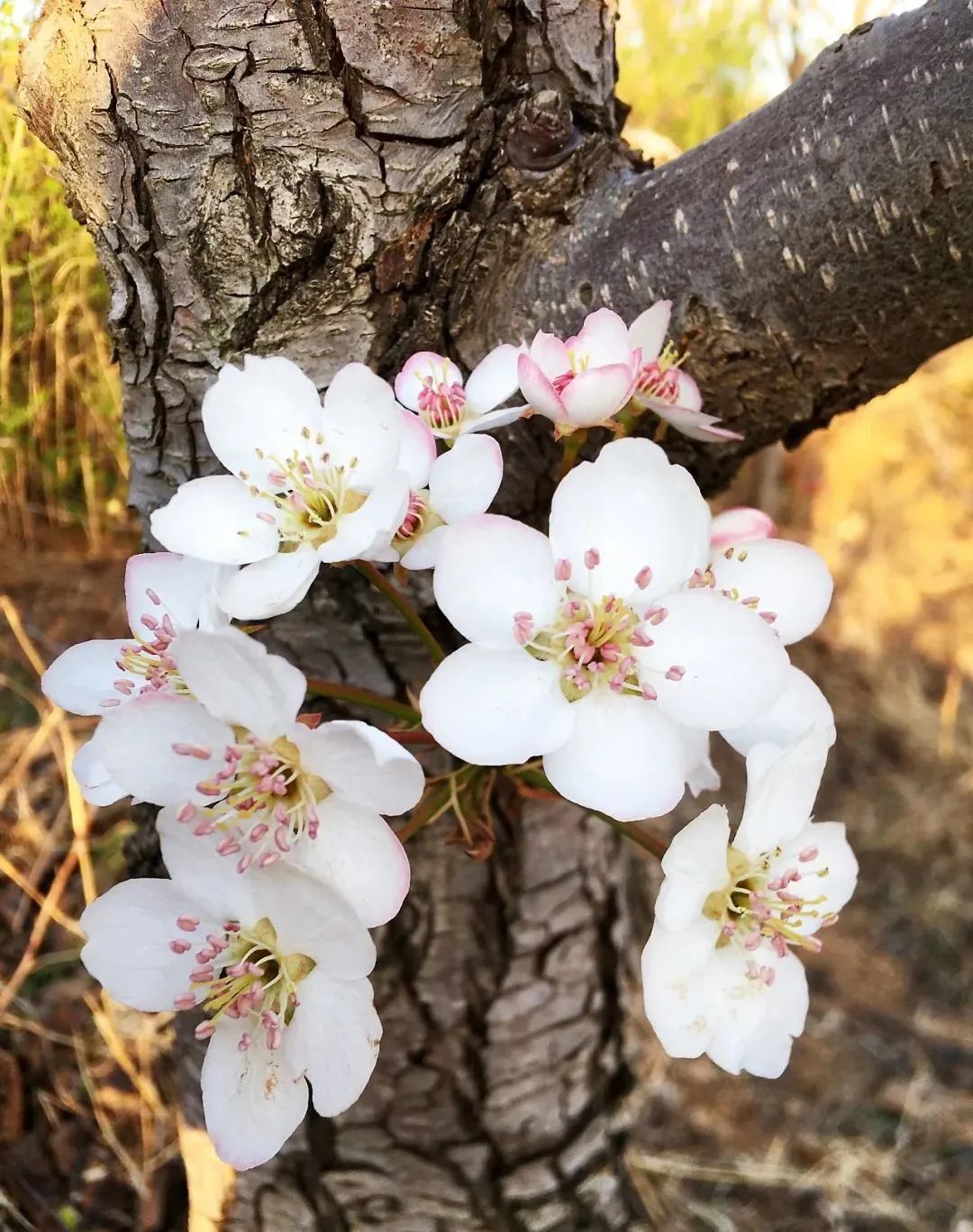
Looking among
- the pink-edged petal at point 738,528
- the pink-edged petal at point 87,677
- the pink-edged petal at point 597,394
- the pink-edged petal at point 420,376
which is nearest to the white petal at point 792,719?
the pink-edged petal at point 738,528

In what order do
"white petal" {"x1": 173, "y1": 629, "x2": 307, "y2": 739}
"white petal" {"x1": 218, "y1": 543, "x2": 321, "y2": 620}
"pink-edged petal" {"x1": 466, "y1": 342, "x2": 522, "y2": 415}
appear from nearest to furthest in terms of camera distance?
"white petal" {"x1": 173, "y1": 629, "x2": 307, "y2": 739} → "white petal" {"x1": 218, "y1": 543, "x2": 321, "y2": 620} → "pink-edged petal" {"x1": 466, "y1": 342, "x2": 522, "y2": 415}

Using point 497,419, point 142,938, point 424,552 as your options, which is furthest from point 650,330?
point 142,938

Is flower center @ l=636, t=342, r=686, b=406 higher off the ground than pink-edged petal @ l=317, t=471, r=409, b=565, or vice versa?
flower center @ l=636, t=342, r=686, b=406

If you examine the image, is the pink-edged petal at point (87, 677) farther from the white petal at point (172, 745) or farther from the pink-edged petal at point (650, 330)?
the pink-edged petal at point (650, 330)

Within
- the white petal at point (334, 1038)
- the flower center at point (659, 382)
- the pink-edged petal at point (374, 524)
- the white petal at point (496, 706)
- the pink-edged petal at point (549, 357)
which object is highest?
the pink-edged petal at point (549, 357)

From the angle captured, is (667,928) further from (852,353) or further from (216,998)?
(852,353)

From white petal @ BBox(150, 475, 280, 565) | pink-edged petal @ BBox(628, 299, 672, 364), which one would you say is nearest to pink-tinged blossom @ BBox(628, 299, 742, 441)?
pink-edged petal @ BBox(628, 299, 672, 364)

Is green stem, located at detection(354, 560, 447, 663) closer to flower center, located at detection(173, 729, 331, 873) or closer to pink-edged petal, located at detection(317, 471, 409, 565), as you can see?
pink-edged petal, located at detection(317, 471, 409, 565)

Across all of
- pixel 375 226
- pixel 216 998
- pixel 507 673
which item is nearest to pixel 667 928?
pixel 507 673
